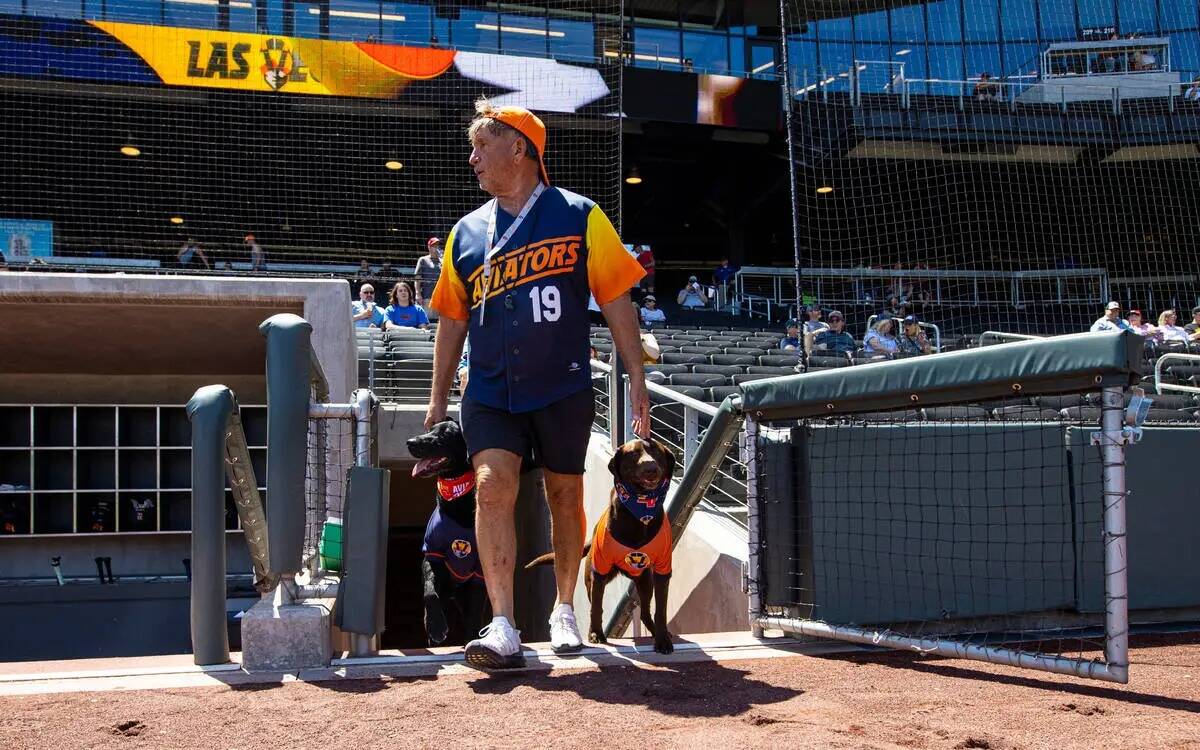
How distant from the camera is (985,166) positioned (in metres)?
18.4

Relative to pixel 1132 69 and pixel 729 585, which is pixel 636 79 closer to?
pixel 1132 69

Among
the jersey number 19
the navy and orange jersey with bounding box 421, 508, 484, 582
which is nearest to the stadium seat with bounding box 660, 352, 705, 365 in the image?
the navy and orange jersey with bounding box 421, 508, 484, 582

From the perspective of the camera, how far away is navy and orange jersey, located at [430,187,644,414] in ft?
10.5

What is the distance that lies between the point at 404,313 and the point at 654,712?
9.38 meters

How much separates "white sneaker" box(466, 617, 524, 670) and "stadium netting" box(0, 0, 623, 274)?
1345 centimetres

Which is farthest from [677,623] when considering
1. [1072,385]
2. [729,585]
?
[1072,385]

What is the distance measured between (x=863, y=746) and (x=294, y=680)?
5.13 feet

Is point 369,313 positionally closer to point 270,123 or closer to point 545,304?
point 270,123

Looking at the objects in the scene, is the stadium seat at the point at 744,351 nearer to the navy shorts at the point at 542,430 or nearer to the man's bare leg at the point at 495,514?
the navy shorts at the point at 542,430

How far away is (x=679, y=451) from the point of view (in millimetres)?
7066

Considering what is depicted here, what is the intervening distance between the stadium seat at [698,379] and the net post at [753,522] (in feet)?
16.3

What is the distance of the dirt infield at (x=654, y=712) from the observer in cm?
224

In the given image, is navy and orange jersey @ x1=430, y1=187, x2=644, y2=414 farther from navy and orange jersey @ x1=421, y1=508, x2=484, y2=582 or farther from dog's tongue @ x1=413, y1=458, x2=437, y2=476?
navy and orange jersey @ x1=421, y1=508, x2=484, y2=582

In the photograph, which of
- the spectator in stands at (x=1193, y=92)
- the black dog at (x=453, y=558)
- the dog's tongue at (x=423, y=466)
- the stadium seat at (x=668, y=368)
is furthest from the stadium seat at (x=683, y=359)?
the spectator in stands at (x=1193, y=92)
